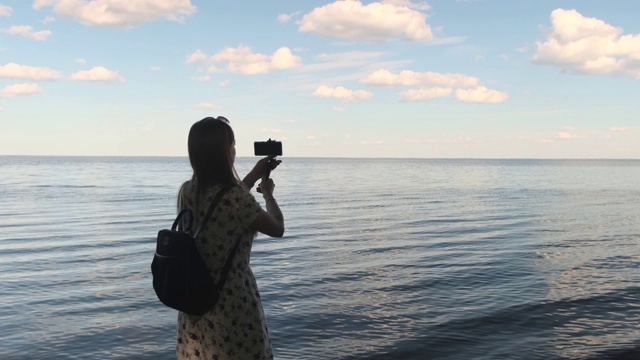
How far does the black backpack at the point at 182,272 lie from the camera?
309 cm

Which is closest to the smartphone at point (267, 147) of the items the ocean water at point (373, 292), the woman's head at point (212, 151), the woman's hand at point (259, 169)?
the woman's hand at point (259, 169)

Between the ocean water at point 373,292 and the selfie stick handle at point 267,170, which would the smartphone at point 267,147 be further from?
the ocean water at point 373,292

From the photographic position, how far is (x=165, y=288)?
3121mm

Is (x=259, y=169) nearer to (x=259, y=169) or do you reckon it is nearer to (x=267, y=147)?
(x=259, y=169)

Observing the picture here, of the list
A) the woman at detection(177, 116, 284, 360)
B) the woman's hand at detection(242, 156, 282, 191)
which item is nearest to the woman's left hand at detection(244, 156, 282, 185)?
the woman's hand at detection(242, 156, 282, 191)

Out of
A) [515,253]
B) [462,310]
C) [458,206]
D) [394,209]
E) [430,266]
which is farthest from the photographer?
[458,206]

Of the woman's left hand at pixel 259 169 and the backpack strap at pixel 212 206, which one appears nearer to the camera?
the backpack strap at pixel 212 206

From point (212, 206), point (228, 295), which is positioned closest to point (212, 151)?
point (212, 206)

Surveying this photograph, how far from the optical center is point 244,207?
321cm

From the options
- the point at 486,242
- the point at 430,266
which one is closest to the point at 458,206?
the point at 486,242

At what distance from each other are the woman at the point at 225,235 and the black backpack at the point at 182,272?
0.08m

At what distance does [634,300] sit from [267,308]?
21.5 feet

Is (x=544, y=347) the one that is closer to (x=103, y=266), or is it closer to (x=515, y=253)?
(x=515, y=253)

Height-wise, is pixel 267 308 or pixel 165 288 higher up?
pixel 165 288
